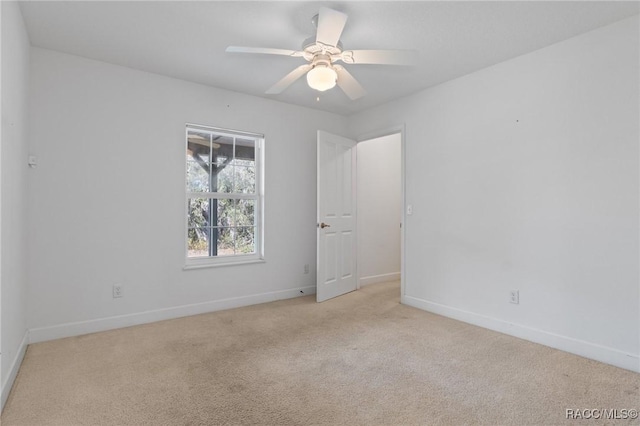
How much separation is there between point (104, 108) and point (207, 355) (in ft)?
7.91

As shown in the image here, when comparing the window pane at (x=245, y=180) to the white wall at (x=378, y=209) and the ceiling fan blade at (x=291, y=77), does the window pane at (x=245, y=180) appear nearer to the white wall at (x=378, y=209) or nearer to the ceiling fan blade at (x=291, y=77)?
the ceiling fan blade at (x=291, y=77)

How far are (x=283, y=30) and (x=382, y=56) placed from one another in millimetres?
804

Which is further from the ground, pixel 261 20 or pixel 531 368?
pixel 261 20

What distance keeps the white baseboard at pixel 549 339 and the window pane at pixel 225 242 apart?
232 centimetres

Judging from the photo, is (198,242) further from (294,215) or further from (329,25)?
(329,25)

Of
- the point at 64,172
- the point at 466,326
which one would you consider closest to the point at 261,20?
the point at 64,172

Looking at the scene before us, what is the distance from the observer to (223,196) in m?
3.90

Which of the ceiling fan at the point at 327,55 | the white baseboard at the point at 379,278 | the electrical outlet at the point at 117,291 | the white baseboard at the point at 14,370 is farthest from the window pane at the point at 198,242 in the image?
the white baseboard at the point at 379,278

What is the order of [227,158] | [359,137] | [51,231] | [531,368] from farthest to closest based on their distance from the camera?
[359,137], [227,158], [51,231], [531,368]

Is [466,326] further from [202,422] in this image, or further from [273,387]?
[202,422]

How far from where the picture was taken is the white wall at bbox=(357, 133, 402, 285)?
4.98 meters

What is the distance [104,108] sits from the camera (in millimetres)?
3164

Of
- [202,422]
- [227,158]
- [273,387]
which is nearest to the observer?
[202,422]

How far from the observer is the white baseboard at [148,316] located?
289 cm
